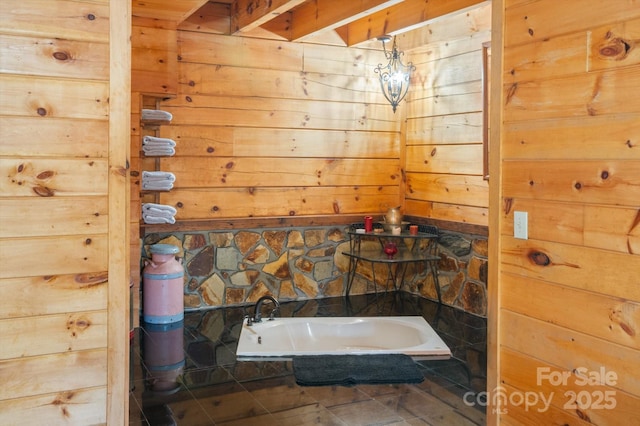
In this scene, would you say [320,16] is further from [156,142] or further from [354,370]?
[354,370]

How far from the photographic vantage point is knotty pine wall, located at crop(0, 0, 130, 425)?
6.82 feet

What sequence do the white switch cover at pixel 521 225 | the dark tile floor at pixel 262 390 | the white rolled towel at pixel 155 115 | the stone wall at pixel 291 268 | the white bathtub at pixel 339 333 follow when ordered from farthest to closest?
the stone wall at pixel 291 268
the white rolled towel at pixel 155 115
the white bathtub at pixel 339 333
the dark tile floor at pixel 262 390
the white switch cover at pixel 521 225

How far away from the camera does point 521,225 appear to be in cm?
232

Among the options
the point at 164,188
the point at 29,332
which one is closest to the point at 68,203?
the point at 29,332

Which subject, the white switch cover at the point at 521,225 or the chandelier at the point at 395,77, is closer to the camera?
the white switch cover at the point at 521,225

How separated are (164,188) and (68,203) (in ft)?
8.71

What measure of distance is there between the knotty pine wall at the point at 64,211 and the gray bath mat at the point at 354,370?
4.95 feet

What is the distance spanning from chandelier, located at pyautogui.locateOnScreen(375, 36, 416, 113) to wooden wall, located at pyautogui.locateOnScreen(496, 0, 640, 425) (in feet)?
10.8

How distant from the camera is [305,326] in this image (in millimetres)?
4684

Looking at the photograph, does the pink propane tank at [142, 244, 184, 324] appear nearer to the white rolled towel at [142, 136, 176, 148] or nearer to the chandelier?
the white rolled towel at [142, 136, 176, 148]

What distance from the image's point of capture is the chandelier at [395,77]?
18.4 feet

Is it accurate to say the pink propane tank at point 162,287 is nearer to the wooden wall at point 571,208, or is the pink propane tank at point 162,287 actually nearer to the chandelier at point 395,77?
the chandelier at point 395,77

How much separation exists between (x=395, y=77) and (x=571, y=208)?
3727 millimetres

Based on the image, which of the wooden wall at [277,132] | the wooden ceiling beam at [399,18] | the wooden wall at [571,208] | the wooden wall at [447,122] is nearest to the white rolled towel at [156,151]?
the wooden wall at [277,132]
